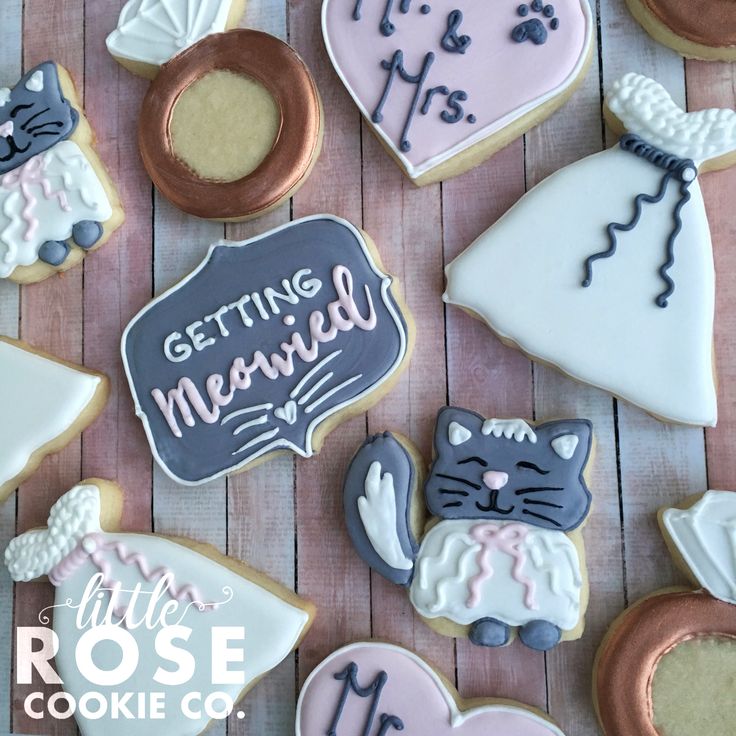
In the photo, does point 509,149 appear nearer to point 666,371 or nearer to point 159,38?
point 666,371

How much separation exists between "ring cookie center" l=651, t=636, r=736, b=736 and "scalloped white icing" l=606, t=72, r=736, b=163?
0.68m

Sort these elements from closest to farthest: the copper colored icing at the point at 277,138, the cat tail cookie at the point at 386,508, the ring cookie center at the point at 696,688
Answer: the ring cookie center at the point at 696,688
the cat tail cookie at the point at 386,508
the copper colored icing at the point at 277,138

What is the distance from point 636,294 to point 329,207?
1.68 ft

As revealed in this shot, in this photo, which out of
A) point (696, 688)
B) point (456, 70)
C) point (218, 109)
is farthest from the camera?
point (218, 109)

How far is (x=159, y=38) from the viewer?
134cm

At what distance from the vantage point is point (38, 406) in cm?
131

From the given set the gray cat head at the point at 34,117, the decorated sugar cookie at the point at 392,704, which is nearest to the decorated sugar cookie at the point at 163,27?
the gray cat head at the point at 34,117

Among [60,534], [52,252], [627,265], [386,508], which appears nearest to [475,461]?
[386,508]

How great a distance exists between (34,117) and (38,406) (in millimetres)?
499

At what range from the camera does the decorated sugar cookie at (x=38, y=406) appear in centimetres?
130

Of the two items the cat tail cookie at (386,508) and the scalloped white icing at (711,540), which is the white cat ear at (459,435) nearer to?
the cat tail cookie at (386,508)

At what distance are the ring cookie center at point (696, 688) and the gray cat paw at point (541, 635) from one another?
5.5 inches

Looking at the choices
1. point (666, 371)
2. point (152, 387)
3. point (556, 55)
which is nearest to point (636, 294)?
point (666, 371)

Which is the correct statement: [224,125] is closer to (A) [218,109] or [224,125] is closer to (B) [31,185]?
(A) [218,109]
